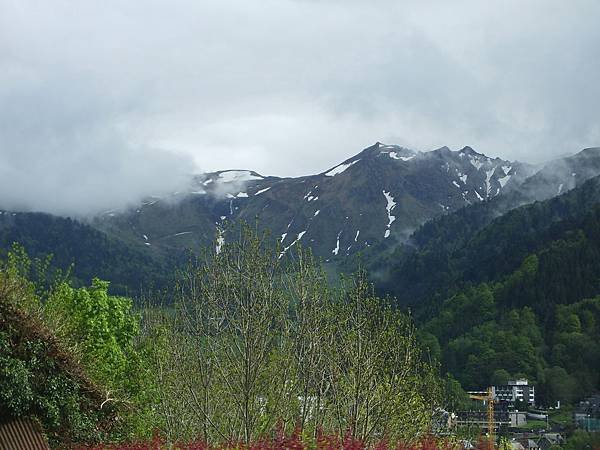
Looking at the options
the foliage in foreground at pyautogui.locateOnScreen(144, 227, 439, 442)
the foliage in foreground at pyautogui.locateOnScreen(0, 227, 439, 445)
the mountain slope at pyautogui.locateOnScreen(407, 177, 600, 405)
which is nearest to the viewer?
the foliage in foreground at pyautogui.locateOnScreen(0, 227, 439, 445)

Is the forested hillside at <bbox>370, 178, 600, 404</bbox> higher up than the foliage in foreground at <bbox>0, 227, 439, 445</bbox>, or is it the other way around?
the forested hillside at <bbox>370, 178, 600, 404</bbox>

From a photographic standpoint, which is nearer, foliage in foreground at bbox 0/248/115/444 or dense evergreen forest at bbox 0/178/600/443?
foliage in foreground at bbox 0/248/115/444

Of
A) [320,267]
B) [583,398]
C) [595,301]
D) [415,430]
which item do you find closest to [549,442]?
[583,398]

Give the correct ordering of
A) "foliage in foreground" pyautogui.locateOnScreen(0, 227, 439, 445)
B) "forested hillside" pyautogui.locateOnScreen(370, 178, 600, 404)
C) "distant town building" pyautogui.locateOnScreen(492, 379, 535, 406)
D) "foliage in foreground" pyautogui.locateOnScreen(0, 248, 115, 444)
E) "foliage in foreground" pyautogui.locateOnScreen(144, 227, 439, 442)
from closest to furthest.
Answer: "foliage in foreground" pyautogui.locateOnScreen(0, 248, 115, 444)
"foliage in foreground" pyautogui.locateOnScreen(0, 227, 439, 445)
"foliage in foreground" pyautogui.locateOnScreen(144, 227, 439, 442)
"distant town building" pyautogui.locateOnScreen(492, 379, 535, 406)
"forested hillside" pyautogui.locateOnScreen(370, 178, 600, 404)

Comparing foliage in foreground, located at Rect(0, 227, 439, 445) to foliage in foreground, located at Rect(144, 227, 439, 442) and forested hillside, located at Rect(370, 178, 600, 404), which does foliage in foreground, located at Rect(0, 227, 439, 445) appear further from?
forested hillside, located at Rect(370, 178, 600, 404)

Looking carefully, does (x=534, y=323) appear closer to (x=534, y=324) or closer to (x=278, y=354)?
(x=534, y=324)

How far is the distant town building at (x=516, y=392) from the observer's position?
138 m

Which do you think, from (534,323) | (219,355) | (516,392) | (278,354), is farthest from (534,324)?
(278,354)

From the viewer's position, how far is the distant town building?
138m

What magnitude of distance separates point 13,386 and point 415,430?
1829cm

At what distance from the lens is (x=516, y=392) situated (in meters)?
140

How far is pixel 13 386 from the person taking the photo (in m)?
18.4

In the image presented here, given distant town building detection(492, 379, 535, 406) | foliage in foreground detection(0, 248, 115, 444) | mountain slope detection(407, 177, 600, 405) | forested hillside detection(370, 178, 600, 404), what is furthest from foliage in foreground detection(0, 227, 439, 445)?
mountain slope detection(407, 177, 600, 405)

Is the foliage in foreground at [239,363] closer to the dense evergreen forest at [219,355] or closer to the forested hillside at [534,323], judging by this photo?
the dense evergreen forest at [219,355]
